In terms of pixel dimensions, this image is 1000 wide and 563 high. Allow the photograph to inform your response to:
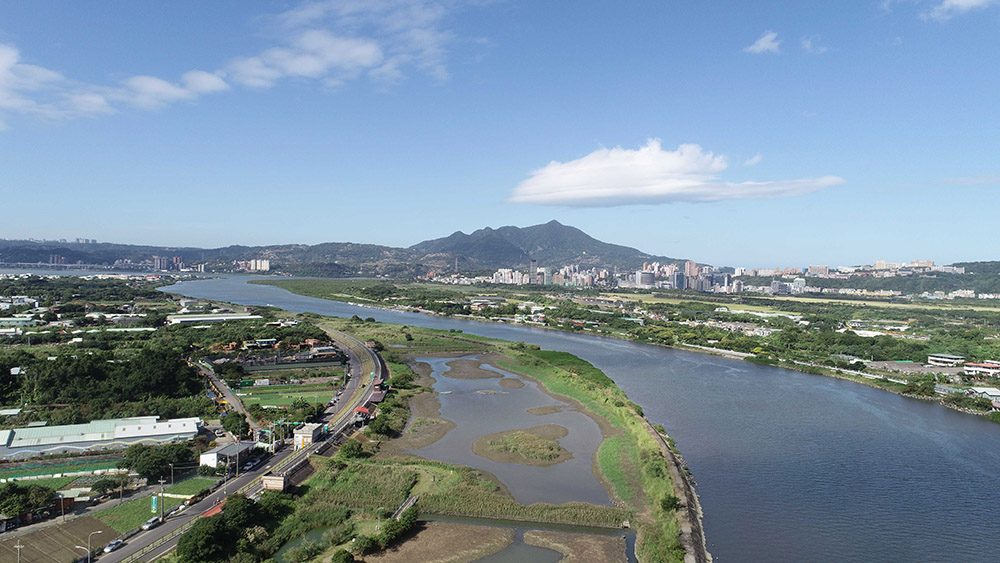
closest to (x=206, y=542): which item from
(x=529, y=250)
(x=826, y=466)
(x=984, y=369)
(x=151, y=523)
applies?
(x=151, y=523)

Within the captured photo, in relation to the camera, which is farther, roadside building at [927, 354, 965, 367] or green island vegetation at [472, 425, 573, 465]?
roadside building at [927, 354, 965, 367]

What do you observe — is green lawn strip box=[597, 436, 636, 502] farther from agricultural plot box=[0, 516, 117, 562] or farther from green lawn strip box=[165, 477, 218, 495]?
agricultural plot box=[0, 516, 117, 562]

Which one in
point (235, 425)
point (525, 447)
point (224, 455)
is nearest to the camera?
point (224, 455)

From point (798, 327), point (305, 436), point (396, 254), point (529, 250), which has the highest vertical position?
point (529, 250)

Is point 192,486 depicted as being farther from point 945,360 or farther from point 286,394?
point 945,360

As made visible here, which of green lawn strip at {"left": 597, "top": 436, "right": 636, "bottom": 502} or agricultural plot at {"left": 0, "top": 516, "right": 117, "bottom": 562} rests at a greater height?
agricultural plot at {"left": 0, "top": 516, "right": 117, "bottom": 562}

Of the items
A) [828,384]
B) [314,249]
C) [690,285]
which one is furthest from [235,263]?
[828,384]

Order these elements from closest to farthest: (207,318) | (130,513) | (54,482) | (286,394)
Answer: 1. (130,513)
2. (54,482)
3. (286,394)
4. (207,318)

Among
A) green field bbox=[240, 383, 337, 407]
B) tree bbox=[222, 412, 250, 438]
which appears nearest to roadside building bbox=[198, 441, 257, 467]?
tree bbox=[222, 412, 250, 438]
